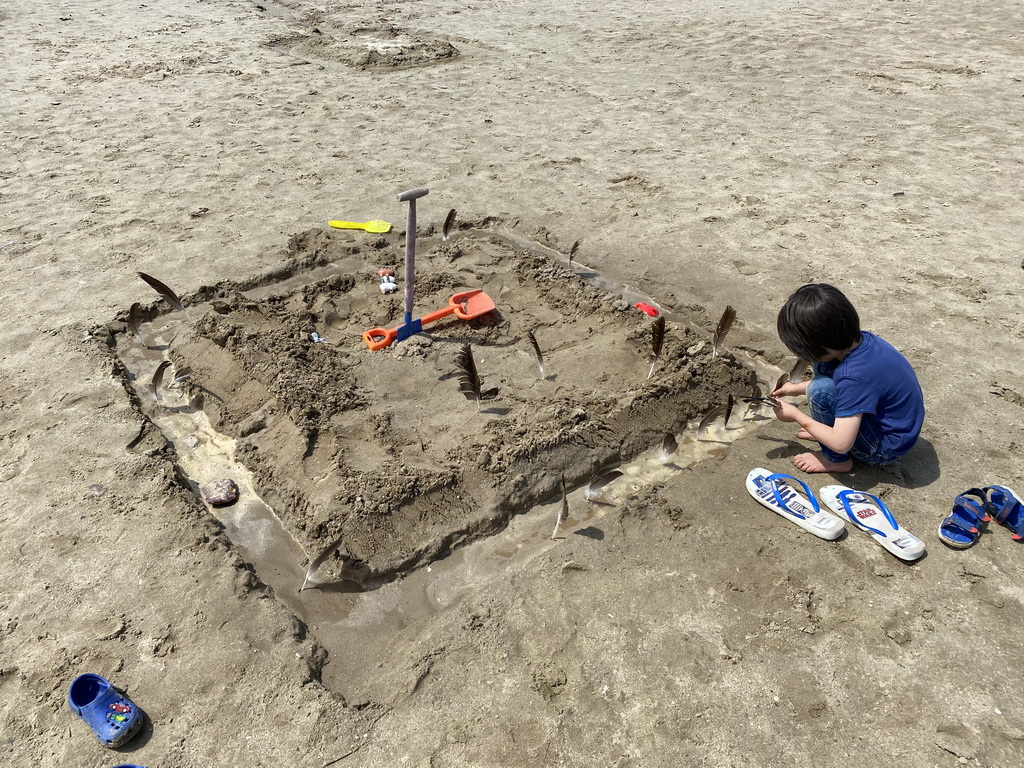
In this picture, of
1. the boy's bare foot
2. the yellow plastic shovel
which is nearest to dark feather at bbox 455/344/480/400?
the boy's bare foot

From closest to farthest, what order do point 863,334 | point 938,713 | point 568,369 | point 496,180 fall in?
1. point 938,713
2. point 863,334
3. point 568,369
4. point 496,180

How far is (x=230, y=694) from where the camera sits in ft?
8.35

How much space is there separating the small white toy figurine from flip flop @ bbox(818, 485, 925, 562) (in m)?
3.20

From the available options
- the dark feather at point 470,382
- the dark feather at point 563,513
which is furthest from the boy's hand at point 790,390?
the dark feather at point 470,382

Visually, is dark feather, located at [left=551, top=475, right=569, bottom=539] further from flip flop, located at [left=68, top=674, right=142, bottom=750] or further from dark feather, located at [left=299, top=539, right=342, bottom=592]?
flip flop, located at [left=68, top=674, right=142, bottom=750]

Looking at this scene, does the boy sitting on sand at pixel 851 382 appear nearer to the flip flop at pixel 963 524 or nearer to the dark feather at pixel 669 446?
the flip flop at pixel 963 524

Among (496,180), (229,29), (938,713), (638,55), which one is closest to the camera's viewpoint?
(938,713)

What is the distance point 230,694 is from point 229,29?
12.4 metres

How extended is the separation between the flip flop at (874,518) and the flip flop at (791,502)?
2.8 inches

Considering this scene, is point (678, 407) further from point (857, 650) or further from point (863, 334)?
point (857, 650)

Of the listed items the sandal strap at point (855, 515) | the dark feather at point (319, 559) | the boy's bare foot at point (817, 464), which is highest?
the sandal strap at point (855, 515)

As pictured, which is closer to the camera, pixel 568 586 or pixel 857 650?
pixel 857 650

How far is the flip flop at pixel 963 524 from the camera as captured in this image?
118 inches

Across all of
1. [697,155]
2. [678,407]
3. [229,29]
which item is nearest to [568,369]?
[678,407]
